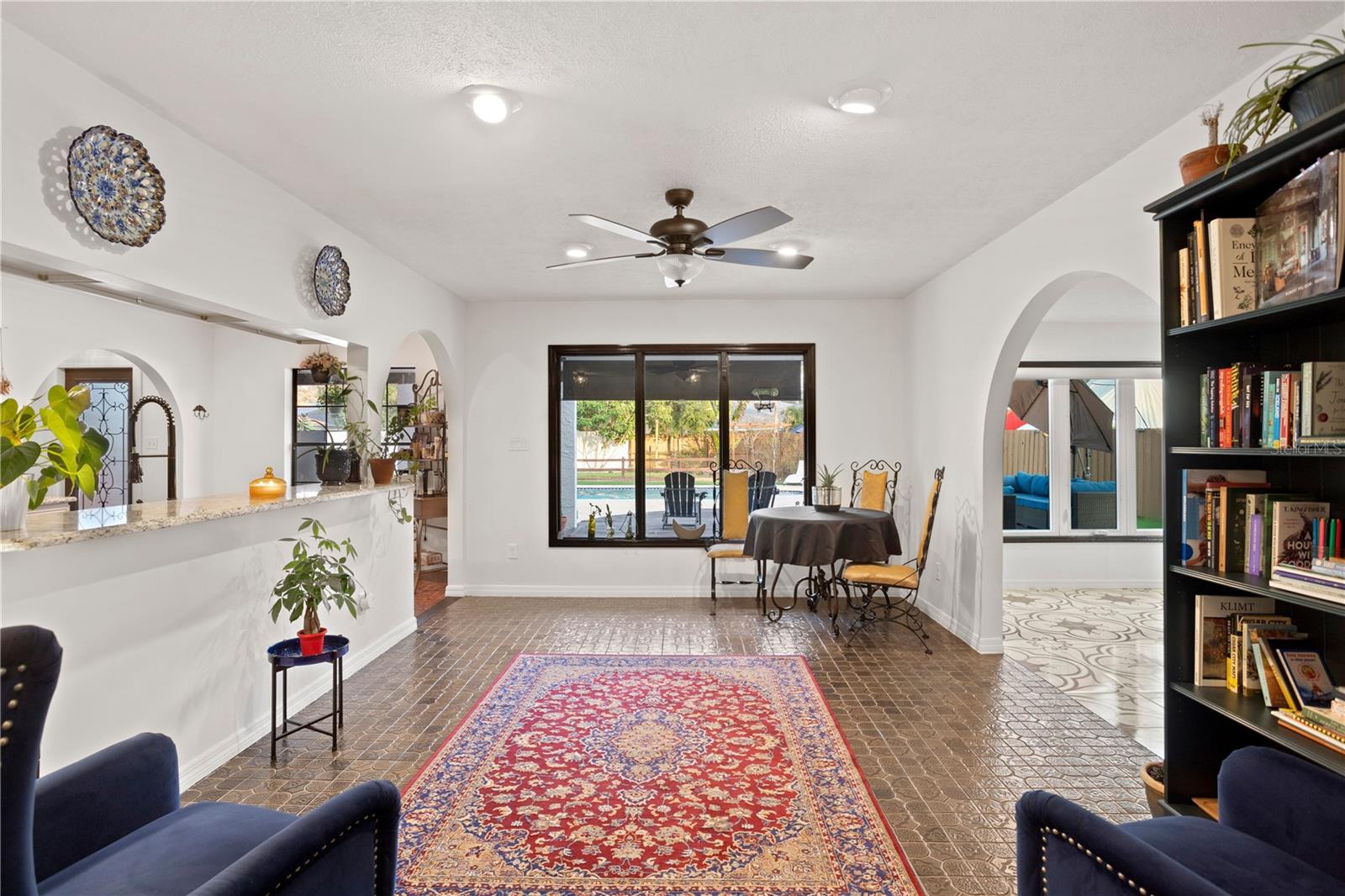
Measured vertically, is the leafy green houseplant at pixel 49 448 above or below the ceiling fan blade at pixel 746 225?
below

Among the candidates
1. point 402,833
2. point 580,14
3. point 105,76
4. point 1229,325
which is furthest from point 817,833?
point 105,76

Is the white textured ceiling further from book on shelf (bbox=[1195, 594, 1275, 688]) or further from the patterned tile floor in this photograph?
the patterned tile floor

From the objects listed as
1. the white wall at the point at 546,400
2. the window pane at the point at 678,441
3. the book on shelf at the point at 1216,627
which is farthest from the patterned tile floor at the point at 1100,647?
the window pane at the point at 678,441

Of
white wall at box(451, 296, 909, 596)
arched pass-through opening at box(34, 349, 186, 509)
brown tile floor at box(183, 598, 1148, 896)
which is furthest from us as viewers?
arched pass-through opening at box(34, 349, 186, 509)

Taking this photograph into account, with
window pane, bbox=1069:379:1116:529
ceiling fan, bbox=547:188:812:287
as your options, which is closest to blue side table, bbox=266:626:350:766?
ceiling fan, bbox=547:188:812:287

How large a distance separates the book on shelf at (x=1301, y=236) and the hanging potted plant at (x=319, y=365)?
224 inches

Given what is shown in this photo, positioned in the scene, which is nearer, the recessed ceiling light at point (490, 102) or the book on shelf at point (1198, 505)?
the book on shelf at point (1198, 505)

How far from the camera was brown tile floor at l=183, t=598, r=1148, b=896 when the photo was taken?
263 centimetres

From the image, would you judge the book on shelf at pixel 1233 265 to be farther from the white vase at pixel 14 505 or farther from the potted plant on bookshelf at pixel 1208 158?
the white vase at pixel 14 505

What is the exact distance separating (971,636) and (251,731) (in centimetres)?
441

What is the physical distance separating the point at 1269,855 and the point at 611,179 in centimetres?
337

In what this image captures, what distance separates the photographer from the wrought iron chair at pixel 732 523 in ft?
19.6

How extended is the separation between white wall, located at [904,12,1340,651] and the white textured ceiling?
13 cm

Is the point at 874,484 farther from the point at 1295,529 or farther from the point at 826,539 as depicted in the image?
the point at 1295,529
